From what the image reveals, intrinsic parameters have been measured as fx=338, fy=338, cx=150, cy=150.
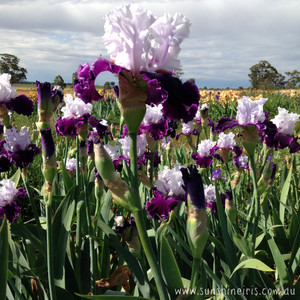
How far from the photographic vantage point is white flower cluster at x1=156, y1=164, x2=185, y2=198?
1.70 metres

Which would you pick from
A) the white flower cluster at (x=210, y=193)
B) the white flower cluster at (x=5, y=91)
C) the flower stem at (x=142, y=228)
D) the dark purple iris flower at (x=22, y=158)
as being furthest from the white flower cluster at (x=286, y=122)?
the white flower cluster at (x=5, y=91)

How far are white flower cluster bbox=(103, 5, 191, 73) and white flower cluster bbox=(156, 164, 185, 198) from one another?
0.72 meters

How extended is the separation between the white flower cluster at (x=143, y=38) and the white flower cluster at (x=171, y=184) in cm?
72

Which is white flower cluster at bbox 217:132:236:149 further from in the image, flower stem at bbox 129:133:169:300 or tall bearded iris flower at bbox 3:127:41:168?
flower stem at bbox 129:133:169:300

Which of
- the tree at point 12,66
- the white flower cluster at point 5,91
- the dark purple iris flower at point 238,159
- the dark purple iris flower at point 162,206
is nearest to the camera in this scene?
the dark purple iris flower at point 162,206

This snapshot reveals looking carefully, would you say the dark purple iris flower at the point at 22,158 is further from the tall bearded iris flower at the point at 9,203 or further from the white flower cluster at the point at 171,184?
the white flower cluster at the point at 171,184

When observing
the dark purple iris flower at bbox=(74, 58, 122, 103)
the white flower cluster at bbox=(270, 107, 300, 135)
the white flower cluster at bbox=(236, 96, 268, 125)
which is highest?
the dark purple iris flower at bbox=(74, 58, 122, 103)

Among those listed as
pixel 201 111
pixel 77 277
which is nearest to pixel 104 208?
pixel 77 277

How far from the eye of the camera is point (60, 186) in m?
2.97

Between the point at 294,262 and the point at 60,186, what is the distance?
197 cm

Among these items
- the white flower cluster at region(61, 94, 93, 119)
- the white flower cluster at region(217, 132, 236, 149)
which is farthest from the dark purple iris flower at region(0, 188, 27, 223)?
the white flower cluster at region(217, 132, 236, 149)

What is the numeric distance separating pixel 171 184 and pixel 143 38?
2.82ft

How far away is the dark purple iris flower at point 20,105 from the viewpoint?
7.67ft

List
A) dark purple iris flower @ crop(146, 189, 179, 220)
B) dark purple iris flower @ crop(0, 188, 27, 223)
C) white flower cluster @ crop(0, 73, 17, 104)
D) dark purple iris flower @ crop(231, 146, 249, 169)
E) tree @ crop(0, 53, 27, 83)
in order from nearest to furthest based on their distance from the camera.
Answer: dark purple iris flower @ crop(146, 189, 179, 220) → dark purple iris flower @ crop(0, 188, 27, 223) → white flower cluster @ crop(0, 73, 17, 104) → dark purple iris flower @ crop(231, 146, 249, 169) → tree @ crop(0, 53, 27, 83)
